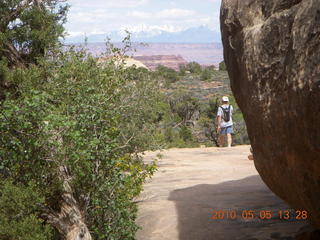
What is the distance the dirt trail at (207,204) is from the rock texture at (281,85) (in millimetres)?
1147

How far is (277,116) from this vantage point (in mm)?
4027

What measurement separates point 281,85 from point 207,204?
3.26 meters

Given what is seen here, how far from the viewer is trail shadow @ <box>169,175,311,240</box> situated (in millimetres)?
5680

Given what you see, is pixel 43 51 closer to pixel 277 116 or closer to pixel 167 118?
pixel 277 116

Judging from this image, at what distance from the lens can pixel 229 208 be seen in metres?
6.55

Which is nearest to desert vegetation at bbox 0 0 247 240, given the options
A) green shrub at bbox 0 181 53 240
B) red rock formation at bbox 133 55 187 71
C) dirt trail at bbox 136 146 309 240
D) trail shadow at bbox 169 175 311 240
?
green shrub at bbox 0 181 53 240

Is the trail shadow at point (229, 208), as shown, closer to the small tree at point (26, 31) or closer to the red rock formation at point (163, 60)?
the small tree at point (26, 31)

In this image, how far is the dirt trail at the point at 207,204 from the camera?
5.80m

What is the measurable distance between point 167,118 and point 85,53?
40.6 ft

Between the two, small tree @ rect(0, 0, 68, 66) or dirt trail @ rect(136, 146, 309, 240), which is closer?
dirt trail @ rect(136, 146, 309, 240)
